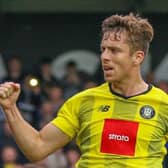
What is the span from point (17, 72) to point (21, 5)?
2.16m

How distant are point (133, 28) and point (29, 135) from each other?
97cm

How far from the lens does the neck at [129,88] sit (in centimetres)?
603

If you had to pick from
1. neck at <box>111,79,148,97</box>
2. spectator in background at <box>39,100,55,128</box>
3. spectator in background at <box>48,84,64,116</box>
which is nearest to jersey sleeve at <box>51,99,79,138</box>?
neck at <box>111,79,148,97</box>

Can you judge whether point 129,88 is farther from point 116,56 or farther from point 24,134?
point 24,134

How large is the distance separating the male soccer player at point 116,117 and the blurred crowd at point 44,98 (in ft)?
17.0

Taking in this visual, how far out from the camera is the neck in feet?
19.8

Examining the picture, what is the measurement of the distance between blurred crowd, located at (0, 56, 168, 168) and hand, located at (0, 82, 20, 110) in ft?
17.9

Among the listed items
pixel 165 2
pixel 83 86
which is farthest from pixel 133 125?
pixel 165 2

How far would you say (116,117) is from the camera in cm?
596

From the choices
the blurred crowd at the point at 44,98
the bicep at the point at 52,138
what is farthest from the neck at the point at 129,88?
the blurred crowd at the point at 44,98

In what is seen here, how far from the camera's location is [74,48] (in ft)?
52.6

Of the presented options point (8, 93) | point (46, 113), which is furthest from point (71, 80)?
point (8, 93)

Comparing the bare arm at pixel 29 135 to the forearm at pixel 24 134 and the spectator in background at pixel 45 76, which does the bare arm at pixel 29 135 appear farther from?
the spectator in background at pixel 45 76

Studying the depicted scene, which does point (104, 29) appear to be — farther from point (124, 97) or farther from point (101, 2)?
point (101, 2)
